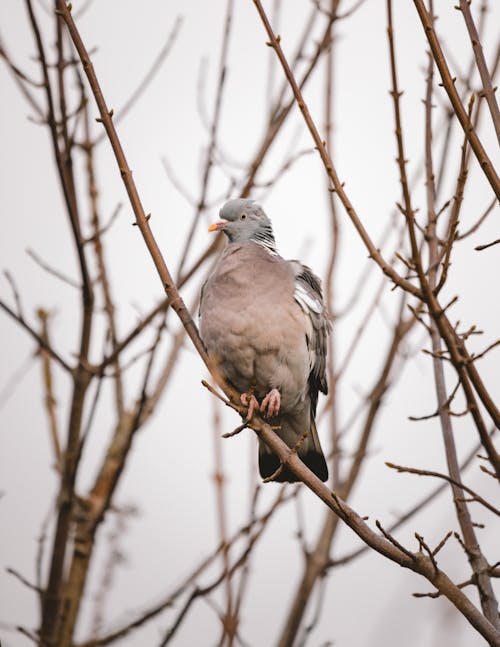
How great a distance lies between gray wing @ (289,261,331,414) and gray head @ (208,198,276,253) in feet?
0.88

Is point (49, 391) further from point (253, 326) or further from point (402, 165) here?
point (402, 165)

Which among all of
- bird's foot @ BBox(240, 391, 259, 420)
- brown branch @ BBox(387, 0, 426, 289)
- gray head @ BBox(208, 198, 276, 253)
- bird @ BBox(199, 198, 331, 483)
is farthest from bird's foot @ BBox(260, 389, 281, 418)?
brown branch @ BBox(387, 0, 426, 289)

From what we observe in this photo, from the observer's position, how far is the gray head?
3953 millimetres

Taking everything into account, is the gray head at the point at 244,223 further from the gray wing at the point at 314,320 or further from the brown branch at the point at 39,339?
the brown branch at the point at 39,339

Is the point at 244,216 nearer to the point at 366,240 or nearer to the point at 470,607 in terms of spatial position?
the point at 366,240

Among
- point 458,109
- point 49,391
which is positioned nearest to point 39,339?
point 49,391

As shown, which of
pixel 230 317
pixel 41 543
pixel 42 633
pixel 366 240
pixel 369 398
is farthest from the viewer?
pixel 369 398

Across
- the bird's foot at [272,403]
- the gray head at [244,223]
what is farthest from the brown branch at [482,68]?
the gray head at [244,223]

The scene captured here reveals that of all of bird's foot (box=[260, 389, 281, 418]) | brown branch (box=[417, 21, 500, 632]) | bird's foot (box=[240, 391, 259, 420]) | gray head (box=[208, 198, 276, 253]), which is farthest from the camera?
gray head (box=[208, 198, 276, 253])

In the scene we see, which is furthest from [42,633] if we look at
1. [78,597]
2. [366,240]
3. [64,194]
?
[366,240]

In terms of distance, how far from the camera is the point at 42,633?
3207 mm

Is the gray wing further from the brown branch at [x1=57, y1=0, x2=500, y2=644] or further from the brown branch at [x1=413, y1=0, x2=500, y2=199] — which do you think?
the brown branch at [x1=413, y1=0, x2=500, y2=199]

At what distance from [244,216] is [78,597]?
74.5 inches

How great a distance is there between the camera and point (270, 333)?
3.43 m
